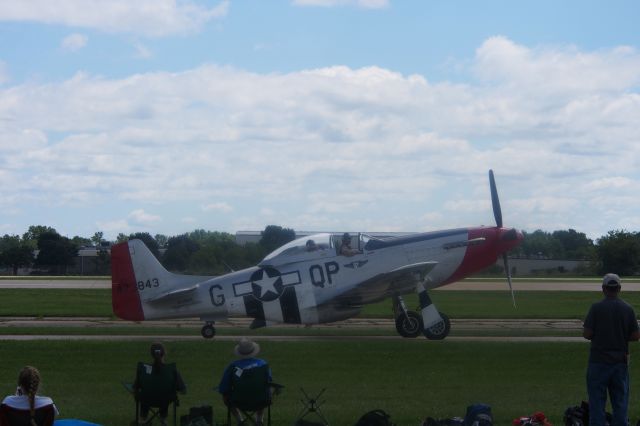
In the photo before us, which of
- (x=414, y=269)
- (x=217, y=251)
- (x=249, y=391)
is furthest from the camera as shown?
(x=217, y=251)

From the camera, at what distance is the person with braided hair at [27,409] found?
7.40 metres

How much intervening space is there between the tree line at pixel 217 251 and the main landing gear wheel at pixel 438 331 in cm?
378

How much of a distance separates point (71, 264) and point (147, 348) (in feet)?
240

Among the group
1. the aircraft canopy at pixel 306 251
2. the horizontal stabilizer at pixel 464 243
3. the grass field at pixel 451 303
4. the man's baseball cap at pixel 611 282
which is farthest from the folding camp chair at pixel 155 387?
the grass field at pixel 451 303

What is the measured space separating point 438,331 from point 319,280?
3.09m

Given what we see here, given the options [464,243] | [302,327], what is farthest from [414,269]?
[302,327]

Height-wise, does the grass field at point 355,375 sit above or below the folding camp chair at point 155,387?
below

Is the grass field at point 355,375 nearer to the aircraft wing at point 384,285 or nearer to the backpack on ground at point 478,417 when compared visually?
the backpack on ground at point 478,417

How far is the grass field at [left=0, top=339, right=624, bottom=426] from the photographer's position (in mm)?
11766

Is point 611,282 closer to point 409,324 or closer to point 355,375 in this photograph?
point 355,375

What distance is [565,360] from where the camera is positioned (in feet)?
56.2

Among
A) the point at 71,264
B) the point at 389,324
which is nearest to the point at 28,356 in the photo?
the point at 389,324

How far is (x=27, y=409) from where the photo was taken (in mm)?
7445

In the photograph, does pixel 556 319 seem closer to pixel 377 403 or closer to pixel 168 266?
pixel 168 266
